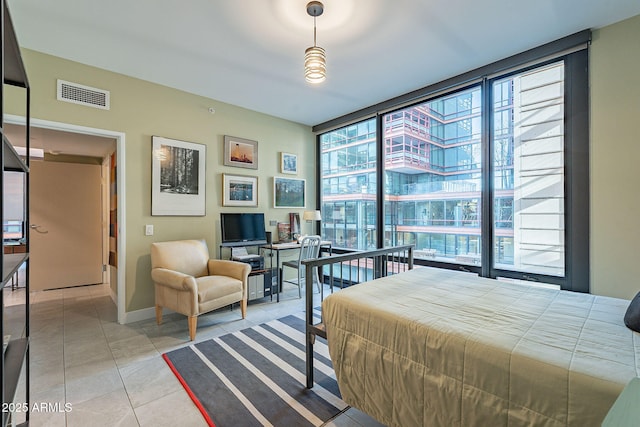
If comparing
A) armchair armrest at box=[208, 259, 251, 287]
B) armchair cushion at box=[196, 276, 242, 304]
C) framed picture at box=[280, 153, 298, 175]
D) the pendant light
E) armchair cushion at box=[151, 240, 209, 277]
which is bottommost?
armchair cushion at box=[196, 276, 242, 304]

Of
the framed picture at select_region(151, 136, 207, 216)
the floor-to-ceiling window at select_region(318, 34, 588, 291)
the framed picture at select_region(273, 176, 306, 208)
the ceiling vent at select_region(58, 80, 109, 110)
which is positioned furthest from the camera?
the framed picture at select_region(273, 176, 306, 208)

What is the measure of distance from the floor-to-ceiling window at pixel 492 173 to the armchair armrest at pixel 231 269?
6.30 feet

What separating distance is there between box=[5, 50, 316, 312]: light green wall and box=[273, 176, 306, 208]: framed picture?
0.33ft

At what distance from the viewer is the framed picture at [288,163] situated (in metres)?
4.66

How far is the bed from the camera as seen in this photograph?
3.32 ft

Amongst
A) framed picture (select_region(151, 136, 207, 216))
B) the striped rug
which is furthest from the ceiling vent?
the striped rug

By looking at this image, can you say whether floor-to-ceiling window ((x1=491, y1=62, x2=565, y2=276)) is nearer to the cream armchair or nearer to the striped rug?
the striped rug

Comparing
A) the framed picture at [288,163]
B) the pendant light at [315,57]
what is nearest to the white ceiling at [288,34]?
the pendant light at [315,57]

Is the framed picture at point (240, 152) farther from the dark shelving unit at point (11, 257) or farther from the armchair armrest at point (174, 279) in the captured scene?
the dark shelving unit at point (11, 257)

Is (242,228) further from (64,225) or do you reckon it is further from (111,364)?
(64,225)

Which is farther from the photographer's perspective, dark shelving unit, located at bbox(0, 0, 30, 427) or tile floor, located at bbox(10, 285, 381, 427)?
tile floor, located at bbox(10, 285, 381, 427)

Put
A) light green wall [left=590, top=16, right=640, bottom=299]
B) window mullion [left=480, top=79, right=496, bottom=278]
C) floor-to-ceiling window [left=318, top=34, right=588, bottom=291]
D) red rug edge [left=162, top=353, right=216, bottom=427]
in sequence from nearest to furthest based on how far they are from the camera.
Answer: red rug edge [left=162, top=353, right=216, bottom=427] < light green wall [left=590, top=16, right=640, bottom=299] < floor-to-ceiling window [left=318, top=34, right=588, bottom=291] < window mullion [left=480, top=79, right=496, bottom=278]

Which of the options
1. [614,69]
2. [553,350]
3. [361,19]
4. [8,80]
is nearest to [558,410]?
[553,350]

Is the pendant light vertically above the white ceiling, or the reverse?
the white ceiling
